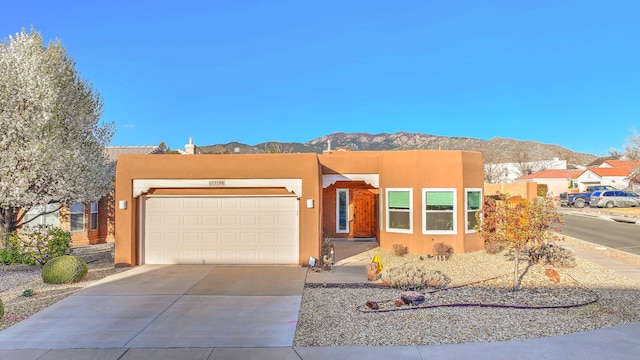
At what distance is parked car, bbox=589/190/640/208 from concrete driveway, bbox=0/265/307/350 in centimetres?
3521

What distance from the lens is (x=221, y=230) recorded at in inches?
476

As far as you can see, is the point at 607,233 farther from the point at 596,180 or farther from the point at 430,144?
the point at 430,144

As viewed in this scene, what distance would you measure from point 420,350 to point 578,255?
10.6 metres

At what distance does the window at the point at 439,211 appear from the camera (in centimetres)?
1323

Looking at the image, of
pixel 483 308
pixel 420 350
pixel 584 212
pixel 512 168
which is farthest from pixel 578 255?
pixel 512 168

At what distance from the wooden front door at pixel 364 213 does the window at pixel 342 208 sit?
37 cm

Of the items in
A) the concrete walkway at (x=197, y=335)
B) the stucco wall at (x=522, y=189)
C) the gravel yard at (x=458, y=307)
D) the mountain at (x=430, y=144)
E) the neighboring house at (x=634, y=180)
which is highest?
the mountain at (x=430, y=144)

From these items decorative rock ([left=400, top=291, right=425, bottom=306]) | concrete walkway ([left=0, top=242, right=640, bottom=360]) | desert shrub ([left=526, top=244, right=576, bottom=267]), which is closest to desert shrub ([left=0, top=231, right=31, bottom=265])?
concrete walkway ([left=0, top=242, right=640, bottom=360])

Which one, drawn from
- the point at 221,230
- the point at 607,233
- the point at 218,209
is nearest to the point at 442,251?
the point at 221,230

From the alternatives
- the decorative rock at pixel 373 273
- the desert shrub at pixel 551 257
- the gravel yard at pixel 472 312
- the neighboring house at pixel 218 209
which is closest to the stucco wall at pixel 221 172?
the neighboring house at pixel 218 209

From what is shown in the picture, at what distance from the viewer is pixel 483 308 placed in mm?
7445

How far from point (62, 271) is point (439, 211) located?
1161cm

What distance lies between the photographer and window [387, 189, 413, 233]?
13531 mm

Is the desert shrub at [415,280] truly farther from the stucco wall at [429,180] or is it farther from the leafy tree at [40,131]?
the leafy tree at [40,131]
